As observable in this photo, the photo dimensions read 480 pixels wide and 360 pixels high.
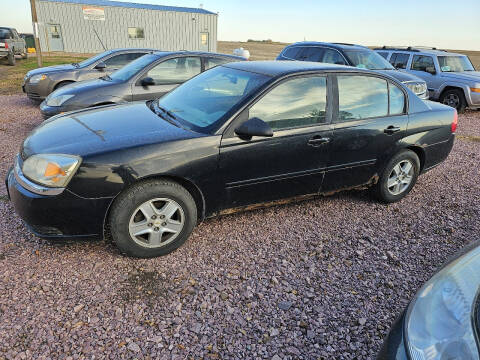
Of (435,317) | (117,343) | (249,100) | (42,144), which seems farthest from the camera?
(249,100)

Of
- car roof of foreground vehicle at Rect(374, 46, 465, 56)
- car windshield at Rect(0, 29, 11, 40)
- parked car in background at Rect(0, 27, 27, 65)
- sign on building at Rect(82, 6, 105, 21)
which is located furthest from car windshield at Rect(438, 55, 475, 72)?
sign on building at Rect(82, 6, 105, 21)

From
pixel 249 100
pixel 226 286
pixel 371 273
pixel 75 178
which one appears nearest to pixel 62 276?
pixel 75 178

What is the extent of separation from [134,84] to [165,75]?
0.65 metres

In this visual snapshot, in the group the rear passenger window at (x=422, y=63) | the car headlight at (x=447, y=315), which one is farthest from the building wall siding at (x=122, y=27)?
the car headlight at (x=447, y=315)

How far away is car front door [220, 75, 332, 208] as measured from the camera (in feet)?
10.6

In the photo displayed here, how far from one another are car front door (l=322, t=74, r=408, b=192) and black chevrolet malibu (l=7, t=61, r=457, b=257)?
0.01 meters

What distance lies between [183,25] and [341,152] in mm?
27726

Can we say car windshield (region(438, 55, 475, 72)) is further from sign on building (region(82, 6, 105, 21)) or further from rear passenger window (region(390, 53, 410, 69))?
sign on building (region(82, 6, 105, 21))

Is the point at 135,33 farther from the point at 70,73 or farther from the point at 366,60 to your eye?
the point at 366,60

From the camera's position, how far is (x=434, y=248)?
11.6 ft

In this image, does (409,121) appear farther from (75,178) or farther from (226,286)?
(75,178)

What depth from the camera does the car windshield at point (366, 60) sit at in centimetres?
879

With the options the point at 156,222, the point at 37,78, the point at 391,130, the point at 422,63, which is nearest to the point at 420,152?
the point at 391,130

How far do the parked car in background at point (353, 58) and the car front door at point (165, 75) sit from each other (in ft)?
12.3
